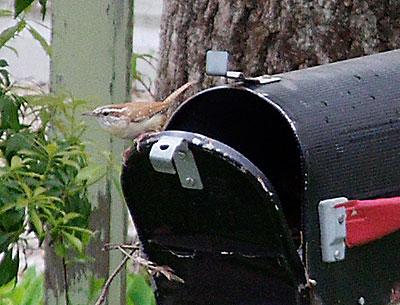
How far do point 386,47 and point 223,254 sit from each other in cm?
122

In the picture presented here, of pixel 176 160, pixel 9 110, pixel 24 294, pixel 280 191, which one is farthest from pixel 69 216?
pixel 24 294

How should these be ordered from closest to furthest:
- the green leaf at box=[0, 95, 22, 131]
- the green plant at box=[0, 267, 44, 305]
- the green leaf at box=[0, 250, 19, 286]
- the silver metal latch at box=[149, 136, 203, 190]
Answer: the silver metal latch at box=[149, 136, 203, 190] → the green leaf at box=[0, 95, 22, 131] → the green leaf at box=[0, 250, 19, 286] → the green plant at box=[0, 267, 44, 305]

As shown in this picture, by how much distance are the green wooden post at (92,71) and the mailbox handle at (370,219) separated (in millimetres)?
1557

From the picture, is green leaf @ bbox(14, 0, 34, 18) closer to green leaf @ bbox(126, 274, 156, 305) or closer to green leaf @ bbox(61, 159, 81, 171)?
green leaf @ bbox(61, 159, 81, 171)

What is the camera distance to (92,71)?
344 cm

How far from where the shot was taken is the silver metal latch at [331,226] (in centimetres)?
191

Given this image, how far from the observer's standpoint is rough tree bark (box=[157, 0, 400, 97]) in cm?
309

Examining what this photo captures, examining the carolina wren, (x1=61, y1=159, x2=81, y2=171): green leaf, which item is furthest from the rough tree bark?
(x1=61, y1=159, x2=81, y2=171): green leaf

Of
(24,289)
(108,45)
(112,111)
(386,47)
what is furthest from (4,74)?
(24,289)

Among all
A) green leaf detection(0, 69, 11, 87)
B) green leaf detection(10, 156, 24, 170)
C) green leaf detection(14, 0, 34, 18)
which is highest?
green leaf detection(14, 0, 34, 18)

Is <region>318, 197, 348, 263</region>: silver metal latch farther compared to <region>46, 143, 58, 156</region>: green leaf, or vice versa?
<region>46, 143, 58, 156</region>: green leaf

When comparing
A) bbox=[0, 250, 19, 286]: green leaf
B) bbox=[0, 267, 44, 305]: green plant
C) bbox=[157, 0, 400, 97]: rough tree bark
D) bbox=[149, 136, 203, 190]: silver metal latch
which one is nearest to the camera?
bbox=[149, 136, 203, 190]: silver metal latch

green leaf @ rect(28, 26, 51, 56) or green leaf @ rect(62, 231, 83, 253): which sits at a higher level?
green leaf @ rect(28, 26, 51, 56)

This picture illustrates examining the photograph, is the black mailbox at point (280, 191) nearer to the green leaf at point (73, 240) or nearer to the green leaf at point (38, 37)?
the green leaf at point (73, 240)
